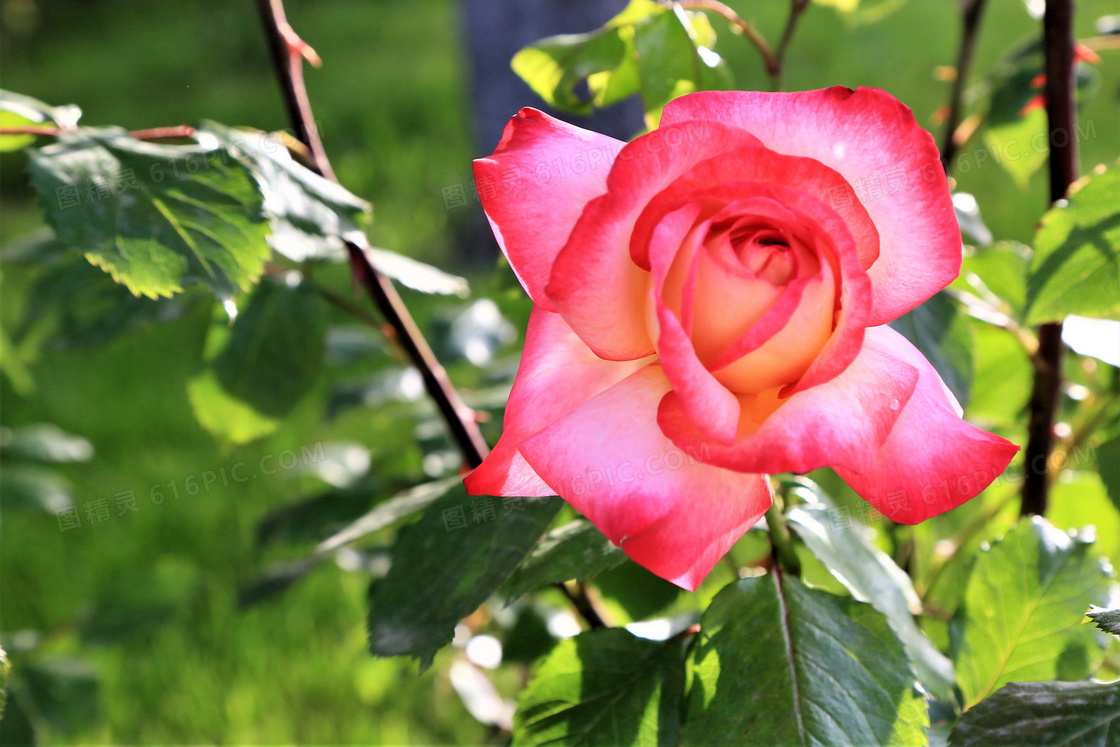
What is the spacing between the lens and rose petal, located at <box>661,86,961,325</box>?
0.93 feet

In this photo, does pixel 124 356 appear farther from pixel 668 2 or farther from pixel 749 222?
pixel 749 222

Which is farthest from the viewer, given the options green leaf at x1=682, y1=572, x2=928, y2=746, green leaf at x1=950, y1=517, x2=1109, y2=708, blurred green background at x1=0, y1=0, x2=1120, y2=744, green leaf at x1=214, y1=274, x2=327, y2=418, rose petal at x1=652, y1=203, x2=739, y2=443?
blurred green background at x1=0, y1=0, x2=1120, y2=744

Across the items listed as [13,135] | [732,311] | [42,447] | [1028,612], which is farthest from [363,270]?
[42,447]

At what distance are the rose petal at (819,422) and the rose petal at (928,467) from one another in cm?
1

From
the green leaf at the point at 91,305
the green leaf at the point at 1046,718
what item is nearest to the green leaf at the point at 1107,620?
the green leaf at the point at 1046,718

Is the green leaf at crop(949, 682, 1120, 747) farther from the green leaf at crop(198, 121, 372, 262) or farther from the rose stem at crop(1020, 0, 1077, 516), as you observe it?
the green leaf at crop(198, 121, 372, 262)

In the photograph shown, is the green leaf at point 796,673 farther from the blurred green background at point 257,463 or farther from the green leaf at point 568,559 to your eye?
the blurred green background at point 257,463

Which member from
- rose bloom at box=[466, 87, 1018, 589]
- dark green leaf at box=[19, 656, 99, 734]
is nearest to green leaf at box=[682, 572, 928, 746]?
rose bloom at box=[466, 87, 1018, 589]

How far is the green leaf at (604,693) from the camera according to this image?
1.35ft

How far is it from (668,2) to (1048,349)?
0.30 metres

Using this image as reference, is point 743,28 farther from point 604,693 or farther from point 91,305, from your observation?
point 91,305

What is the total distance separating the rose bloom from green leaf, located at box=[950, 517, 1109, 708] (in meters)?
0.23

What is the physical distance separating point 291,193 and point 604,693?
30 centimetres

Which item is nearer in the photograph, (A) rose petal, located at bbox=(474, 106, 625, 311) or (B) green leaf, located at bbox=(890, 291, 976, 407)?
(A) rose petal, located at bbox=(474, 106, 625, 311)
